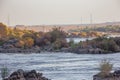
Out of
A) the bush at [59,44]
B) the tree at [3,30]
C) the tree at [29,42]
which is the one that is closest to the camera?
→ the bush at [59,44]

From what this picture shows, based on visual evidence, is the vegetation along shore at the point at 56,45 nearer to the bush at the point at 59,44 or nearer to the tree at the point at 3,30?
the bush at the point at 59,44

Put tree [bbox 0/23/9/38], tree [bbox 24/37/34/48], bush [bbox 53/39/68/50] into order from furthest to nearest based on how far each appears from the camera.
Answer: tree [bbox 0/23/9/38]
tree [bbox 24/37/34/48]
bush [bbox 53/39/68/50]

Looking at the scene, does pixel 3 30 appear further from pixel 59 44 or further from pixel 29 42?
pixel 59 44

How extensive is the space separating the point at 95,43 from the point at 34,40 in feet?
37.1

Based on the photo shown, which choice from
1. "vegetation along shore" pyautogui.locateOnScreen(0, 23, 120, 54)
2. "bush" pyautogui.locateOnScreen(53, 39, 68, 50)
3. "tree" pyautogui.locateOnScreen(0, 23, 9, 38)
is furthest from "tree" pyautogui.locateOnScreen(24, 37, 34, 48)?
"tree" pyautogui.locateOnScreen(0, 23, 9, 38)

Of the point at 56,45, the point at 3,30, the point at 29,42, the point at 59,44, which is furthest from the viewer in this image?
the point at 3,30

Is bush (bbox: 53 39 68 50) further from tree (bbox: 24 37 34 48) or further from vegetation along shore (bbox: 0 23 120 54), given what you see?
tree (bbox: 24 37 34 48)

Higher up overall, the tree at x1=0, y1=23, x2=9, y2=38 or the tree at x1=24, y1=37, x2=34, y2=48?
the tree at x1=0, y1=23, x2=9, y2=38

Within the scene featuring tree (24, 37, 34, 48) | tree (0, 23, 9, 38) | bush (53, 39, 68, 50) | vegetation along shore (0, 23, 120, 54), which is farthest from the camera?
tree (0, 23, 9, 38)

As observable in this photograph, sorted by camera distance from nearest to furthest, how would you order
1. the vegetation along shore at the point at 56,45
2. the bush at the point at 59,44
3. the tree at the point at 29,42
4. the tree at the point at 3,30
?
the vegetation along shore at the point at 56,45 < the bush at the point at 59,44 < the tree at the point at 29,42 < the tree at the point at 3,30

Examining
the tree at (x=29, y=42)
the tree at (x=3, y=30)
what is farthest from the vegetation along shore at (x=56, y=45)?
the tree at (x=3, y=30)

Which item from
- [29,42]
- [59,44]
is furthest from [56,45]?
[29,42]

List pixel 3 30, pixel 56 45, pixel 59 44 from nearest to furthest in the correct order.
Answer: pixel 56 45 → pixel 59 44 → pixel 3 30

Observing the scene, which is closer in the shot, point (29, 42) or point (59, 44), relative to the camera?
point (59, 44)
